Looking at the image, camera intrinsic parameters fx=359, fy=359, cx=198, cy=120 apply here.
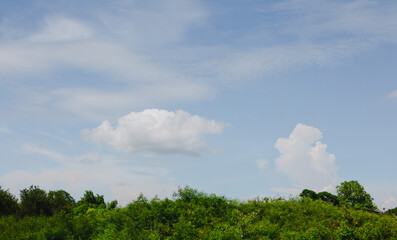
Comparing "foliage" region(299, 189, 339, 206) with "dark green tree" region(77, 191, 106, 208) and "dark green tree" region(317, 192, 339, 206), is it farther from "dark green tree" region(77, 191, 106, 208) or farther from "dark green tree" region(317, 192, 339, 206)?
"dark green tree" region(77, 191, 106, 208)

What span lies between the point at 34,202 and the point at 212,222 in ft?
78.8

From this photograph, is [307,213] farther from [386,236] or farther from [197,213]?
[197,213]

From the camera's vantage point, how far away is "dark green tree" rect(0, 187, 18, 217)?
32.8 m

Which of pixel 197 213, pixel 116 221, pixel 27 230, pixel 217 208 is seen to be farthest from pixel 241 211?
pixel 27 230

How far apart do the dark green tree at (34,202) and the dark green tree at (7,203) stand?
0.74m

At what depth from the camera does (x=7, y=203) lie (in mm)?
33250

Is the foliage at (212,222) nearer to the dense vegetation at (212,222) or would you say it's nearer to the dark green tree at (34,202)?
the dense vegetation at (212,222)

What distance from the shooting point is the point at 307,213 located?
19.2 m

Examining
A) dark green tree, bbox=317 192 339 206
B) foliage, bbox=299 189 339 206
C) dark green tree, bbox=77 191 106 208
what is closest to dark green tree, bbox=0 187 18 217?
dark green tree, bbox=77 191 106 208

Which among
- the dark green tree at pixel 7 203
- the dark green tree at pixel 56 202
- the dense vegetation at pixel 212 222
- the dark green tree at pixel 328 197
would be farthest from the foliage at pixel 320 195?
the dark green tree at pixel 7 203

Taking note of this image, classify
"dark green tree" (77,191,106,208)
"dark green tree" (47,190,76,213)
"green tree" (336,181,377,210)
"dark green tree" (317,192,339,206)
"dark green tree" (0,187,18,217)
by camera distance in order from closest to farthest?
"dark green tree" (0,187,18,217), "dark green tree" (47,190,76,213), "green tree" (336,181,377,210), "dark green tree" (317,192,339,206), "dark green tree" (77,191,106,208)

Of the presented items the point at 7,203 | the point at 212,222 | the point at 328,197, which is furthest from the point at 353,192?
the point at 7,203

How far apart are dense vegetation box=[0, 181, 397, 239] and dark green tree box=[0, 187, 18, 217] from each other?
12.3m

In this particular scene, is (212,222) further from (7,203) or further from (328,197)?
(328,197)
